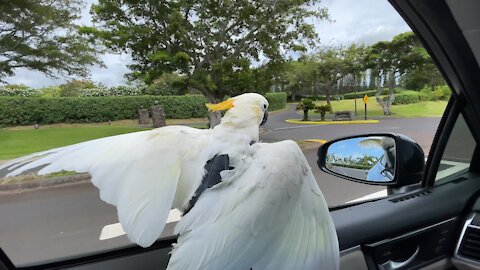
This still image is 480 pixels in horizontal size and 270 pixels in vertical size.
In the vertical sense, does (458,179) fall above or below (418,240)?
above

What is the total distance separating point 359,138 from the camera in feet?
5.86

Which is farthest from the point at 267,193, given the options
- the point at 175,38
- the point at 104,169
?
the point at 175,38

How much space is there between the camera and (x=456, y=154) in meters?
1.72

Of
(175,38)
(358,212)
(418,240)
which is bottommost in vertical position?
(418,240)

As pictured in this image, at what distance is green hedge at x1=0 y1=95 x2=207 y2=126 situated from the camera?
4.41 ft

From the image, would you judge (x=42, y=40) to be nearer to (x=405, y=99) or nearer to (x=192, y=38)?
(x=192, y=38)

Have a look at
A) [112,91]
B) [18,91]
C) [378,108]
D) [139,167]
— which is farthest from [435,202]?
[18,91]

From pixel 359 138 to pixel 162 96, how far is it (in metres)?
1.08

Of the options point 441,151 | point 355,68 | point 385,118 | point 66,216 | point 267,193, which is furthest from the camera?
point 355,68

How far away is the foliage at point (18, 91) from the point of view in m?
1.33

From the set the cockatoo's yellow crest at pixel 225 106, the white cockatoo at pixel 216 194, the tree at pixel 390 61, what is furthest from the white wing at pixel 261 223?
the tree at pixel 390 61

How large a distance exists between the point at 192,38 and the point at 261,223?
2.10m

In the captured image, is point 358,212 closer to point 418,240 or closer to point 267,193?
point 418,240

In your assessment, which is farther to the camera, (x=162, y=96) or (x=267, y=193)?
(x=162, y=96)
